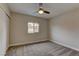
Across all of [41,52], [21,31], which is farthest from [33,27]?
[41,52]

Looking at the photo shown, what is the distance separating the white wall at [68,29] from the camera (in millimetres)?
3670

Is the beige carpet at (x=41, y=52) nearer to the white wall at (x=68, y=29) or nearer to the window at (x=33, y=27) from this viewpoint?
the white wall at (x=68, y=29)

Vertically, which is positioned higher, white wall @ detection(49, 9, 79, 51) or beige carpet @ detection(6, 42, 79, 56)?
white wall @ detection(49, 9, 79, 51)

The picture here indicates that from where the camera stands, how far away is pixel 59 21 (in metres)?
4.97

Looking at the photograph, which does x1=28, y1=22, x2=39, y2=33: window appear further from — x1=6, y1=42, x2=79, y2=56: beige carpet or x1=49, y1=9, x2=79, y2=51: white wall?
x1=6, y1=42, x2=79, y2=56: beige carpet

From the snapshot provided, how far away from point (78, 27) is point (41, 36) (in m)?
3.25

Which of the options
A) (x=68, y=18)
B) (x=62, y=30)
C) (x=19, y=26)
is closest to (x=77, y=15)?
(x=68, y=18)

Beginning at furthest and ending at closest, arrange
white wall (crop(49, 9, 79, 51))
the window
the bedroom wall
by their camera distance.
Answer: the window → the bedroom wall → white wall (crop(49, 9, 79, 51))

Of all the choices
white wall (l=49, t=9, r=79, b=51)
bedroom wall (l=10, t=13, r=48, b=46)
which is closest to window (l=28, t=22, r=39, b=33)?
bedroom wall (l=10, t=13, r=48, b=46)

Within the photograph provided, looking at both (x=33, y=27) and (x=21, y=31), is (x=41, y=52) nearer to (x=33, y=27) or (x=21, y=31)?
(x=21, y=31)

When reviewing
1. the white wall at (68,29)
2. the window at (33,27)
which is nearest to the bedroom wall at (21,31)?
the window at (33,27)

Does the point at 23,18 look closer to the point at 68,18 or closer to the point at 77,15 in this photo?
the point at 68,18

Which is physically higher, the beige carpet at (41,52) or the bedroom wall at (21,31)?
the bedroom wall at (21,31)

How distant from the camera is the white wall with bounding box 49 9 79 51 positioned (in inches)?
145
